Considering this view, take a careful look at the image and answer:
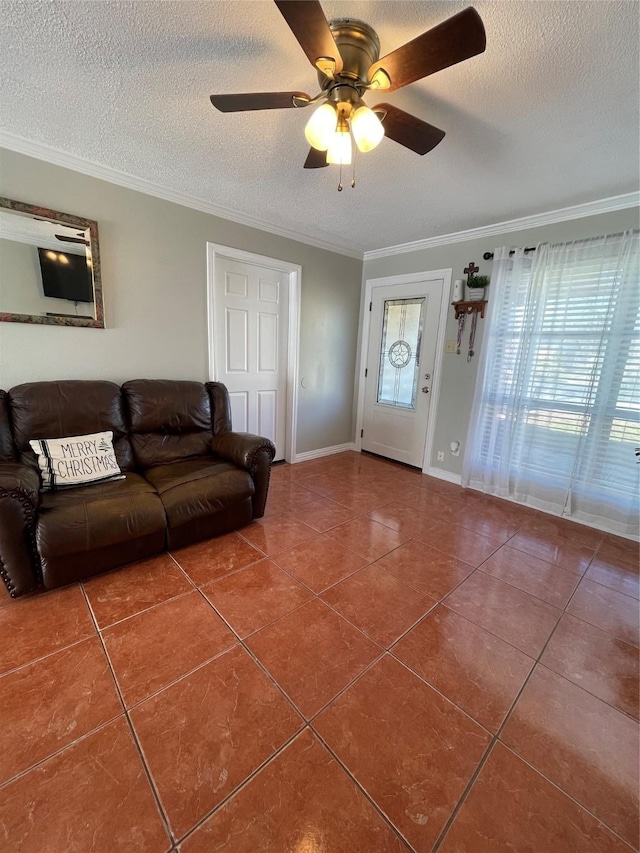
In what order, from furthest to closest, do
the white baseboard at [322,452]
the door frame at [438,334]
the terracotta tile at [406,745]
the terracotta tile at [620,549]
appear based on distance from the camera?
the white baseboard at [322,452] → the door frame at [438,334] → the terracotta tile at [620,549] → the terracotta tile at [406,745]

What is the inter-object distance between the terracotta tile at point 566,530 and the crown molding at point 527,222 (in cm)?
238

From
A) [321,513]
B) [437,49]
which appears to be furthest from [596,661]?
[437,49]

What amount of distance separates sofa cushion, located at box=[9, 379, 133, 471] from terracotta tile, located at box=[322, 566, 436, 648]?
1.72 meters

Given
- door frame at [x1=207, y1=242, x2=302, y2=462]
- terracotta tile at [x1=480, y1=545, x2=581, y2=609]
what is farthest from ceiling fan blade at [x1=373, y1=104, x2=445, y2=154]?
terracotta tile at [x1=480, y1=545, x2=581, y2=609]

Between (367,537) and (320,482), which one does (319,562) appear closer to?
(367,537)

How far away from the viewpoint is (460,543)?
7.78ft

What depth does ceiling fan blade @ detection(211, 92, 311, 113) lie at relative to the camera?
1265 mm

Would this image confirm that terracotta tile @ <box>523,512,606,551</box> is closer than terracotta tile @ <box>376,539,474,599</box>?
No

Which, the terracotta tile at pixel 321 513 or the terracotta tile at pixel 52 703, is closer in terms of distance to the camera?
the terracotta tile at pixel 52 703

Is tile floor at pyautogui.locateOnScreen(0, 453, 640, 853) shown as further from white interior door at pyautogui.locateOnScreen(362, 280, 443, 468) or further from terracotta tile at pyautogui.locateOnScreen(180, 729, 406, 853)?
white interior door at pyautogui.locateOnScreen(362, 280, 443, 468)

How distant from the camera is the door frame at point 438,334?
341 centimetres

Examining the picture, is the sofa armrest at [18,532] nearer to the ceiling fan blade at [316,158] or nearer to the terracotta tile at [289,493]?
the terracotta tile at [289,493]

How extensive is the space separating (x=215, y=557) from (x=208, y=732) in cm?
101

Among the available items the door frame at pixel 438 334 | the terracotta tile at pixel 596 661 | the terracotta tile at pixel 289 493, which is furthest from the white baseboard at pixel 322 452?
the terracotta tile at pixel 596 661
